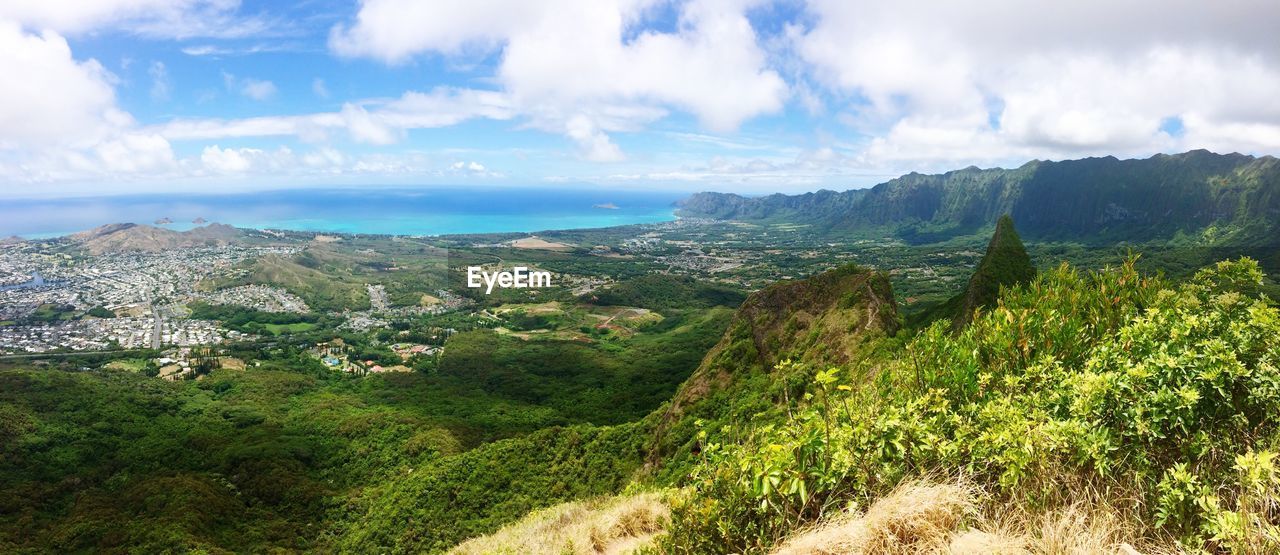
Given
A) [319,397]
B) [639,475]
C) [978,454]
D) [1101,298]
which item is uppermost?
[1101,298]

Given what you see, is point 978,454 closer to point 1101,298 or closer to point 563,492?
point 1101,298

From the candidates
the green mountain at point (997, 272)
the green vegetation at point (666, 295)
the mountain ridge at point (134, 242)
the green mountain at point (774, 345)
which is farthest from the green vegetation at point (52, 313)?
the green mountain at point (997, 272)

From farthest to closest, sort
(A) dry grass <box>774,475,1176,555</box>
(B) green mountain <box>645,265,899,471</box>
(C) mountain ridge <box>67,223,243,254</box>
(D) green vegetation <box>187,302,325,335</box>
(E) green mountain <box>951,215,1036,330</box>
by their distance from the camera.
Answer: (C) mountain ridge <box>67,223,243,254</box> < (D) green vegetation <box>187,302,325,335</box> < (E) green mountain <box>951,215,1036,330</box> < (B) green mountain <box>645,265,899,471</box> < (A) dry grass <box>774,475,1176,555</box>

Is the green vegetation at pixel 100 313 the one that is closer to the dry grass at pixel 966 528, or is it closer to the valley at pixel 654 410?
the valley at pixel 654 410

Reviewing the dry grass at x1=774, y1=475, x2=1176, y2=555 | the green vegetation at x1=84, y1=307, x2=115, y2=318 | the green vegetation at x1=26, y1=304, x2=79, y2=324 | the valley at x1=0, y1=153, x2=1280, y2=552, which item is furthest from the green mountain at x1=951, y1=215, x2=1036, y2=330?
the green vegetation at x1=26, y1=304, x2=79, y2=324

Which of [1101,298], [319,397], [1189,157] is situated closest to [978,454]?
[1101,298]

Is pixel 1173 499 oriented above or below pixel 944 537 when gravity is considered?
above

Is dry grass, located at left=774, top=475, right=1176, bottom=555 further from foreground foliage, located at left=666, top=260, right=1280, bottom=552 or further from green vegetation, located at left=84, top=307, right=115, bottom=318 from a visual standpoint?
green vegetation, located at left=84, top=307, right=115, bottom=318

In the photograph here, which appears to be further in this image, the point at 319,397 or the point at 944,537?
the point at 319,397
